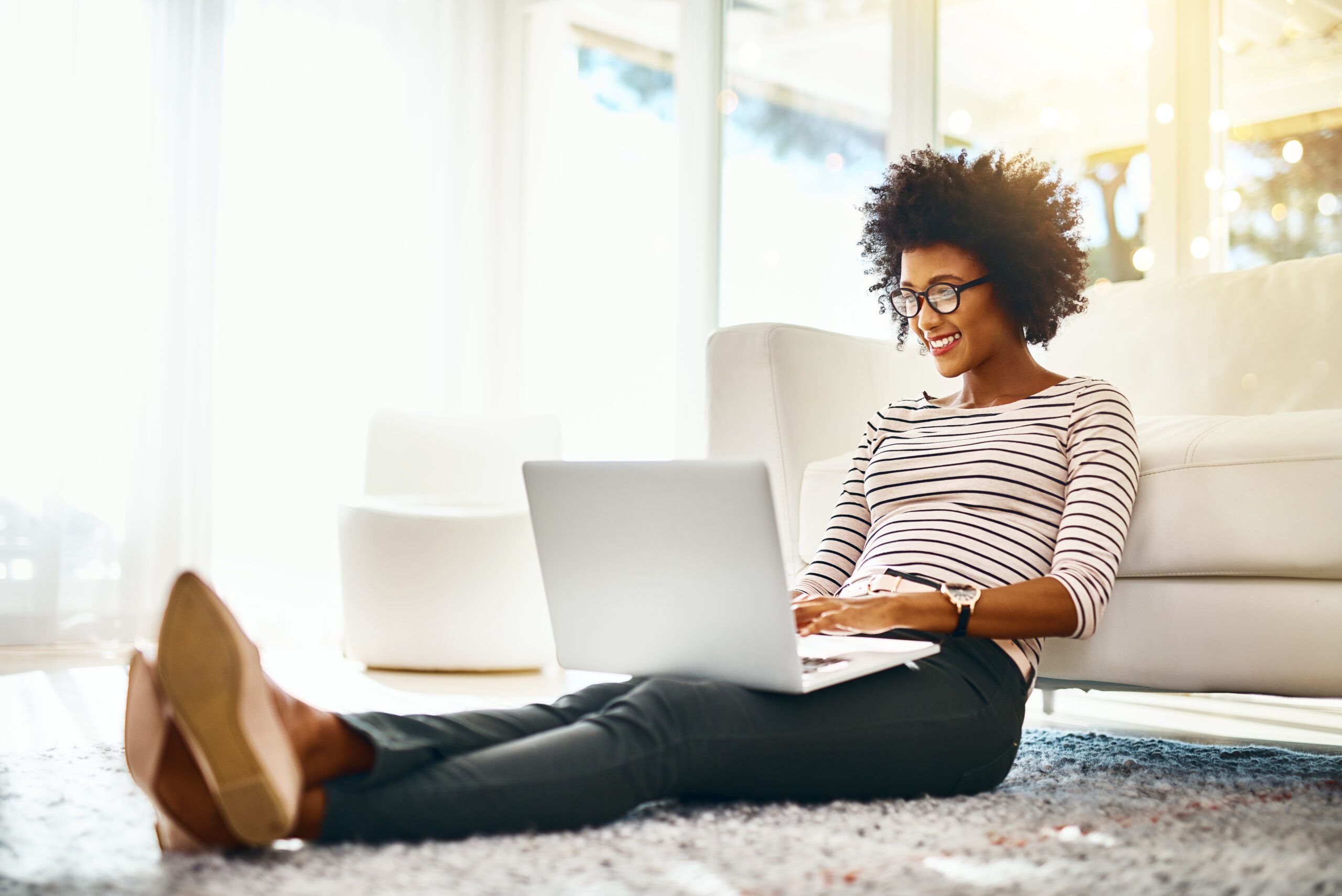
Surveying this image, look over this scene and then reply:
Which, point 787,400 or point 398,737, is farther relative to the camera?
point 787,400

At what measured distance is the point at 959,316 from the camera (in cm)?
158

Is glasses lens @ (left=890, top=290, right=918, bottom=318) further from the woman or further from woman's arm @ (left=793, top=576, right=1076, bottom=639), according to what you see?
woman's arm @ (left=793, top=576, right=1076, bottom=639)

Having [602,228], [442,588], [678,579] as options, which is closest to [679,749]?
[678,579]

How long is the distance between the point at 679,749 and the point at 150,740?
45 centimetres

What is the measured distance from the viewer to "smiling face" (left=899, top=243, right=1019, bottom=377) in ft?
5.18

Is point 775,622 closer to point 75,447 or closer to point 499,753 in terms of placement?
point 499,753

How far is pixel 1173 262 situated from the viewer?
3033mm

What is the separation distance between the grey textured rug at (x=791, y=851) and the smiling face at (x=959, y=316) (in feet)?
1.81

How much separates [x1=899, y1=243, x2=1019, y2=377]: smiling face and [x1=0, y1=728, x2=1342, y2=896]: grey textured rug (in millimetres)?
552

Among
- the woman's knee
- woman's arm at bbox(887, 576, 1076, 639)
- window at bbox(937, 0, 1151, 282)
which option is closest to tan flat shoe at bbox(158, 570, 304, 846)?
the woman's knee

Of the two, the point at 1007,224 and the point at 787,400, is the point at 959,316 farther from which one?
the point at 787,400

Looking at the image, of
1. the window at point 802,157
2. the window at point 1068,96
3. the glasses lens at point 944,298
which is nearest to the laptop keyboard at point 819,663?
the glasses lens at point 944,298

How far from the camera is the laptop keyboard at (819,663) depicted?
115 cm

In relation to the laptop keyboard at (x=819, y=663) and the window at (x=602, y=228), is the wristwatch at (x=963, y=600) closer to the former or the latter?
the laptop keyboard at (x=819, y=663)
